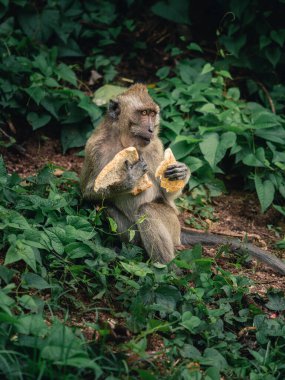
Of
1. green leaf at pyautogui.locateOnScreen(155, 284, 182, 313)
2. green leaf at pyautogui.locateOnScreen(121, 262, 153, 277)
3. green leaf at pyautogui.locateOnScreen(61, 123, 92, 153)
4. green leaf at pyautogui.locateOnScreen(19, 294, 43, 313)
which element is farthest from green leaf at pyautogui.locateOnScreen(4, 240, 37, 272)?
green leaf at pyautogui.locateOnScreen(61, 123, 92, 153)

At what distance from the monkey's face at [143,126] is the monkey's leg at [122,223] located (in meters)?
0.73

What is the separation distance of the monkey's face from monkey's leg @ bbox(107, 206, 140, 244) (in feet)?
2.41

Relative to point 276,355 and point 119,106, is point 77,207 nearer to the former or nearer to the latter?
point 119,106

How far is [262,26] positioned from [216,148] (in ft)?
7.86

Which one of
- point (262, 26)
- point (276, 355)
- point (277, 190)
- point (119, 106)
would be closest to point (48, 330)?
point (276, 355)

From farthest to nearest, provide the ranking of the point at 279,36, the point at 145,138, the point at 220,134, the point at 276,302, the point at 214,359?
the point at 279,36 < the point at 220,134 < the point at 145,138 < the point at 276,302 < the point at 214,359

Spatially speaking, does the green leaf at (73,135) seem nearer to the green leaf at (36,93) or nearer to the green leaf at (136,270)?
the green leaf at (36,93)

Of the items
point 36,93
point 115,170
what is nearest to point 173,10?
point 36,93

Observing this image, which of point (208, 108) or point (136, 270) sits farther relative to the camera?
point (208, 108)

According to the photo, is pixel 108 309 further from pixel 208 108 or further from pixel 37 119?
pixel 208 108

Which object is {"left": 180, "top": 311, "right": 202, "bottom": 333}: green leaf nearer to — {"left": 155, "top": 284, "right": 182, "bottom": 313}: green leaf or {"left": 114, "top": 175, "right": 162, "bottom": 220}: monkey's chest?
{"left": 155, "top": 284, "right": 182, "bottom": 313}: green leaf

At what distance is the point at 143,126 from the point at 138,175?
0.53 meters

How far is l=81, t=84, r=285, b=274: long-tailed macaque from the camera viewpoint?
616cm

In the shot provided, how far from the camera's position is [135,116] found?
638 cm
